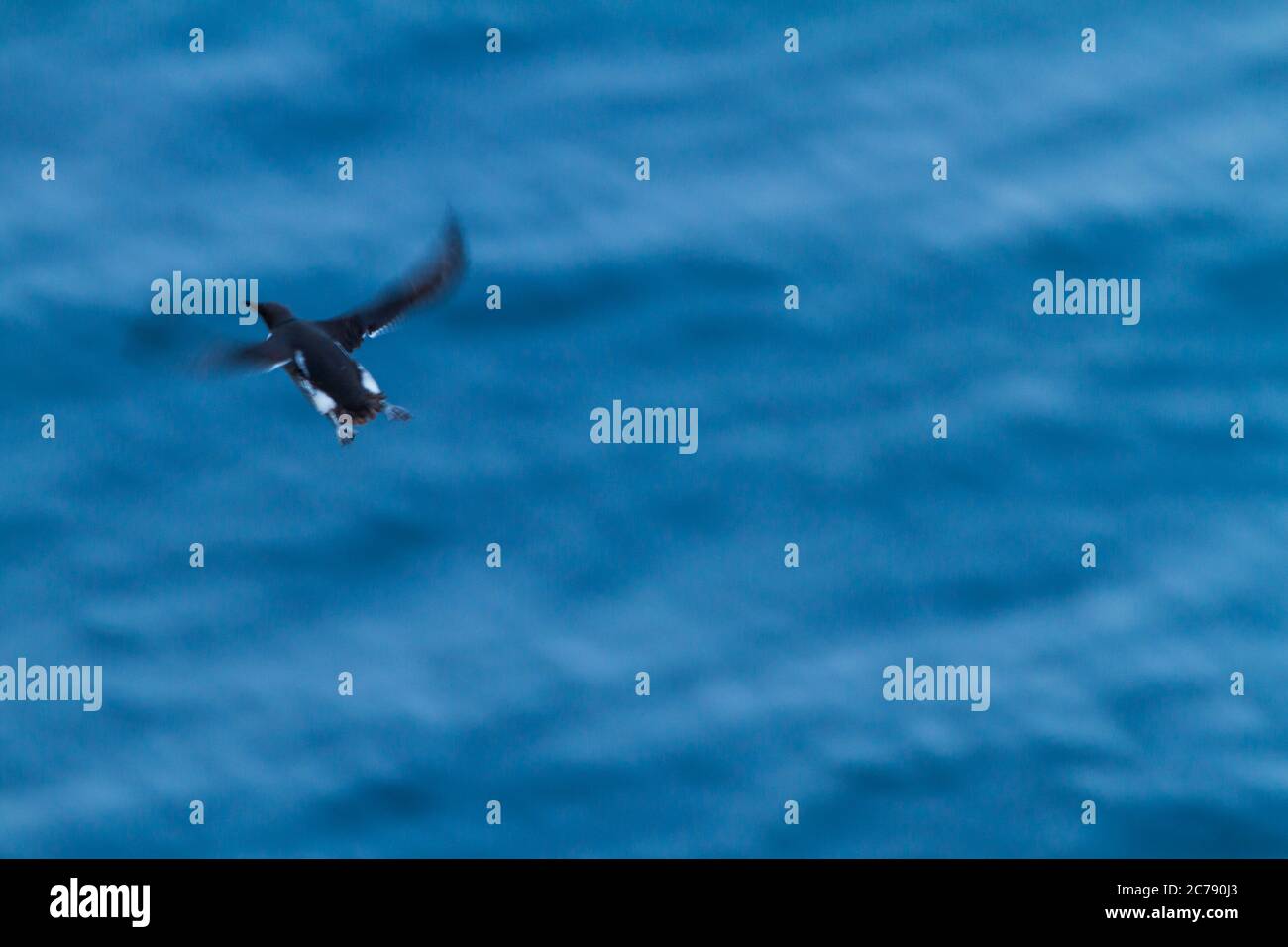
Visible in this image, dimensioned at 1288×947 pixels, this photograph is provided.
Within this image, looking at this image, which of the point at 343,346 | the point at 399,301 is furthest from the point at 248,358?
the point at 399,301

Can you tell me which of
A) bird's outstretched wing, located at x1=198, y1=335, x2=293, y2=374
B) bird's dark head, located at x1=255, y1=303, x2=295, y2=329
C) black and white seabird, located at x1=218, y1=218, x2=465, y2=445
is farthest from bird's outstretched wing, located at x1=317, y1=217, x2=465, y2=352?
bird's outstretched wing, located at x1=198, y1=335, x2=293, y2=374

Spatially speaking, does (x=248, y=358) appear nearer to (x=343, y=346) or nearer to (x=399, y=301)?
(x=343, y=346)

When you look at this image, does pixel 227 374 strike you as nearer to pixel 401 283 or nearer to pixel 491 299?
pixel 401 283

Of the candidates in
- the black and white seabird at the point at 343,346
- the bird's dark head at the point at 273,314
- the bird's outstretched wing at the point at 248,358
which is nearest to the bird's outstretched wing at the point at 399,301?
the black and white seabird at the point at 343,346

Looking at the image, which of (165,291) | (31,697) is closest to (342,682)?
(31,697)

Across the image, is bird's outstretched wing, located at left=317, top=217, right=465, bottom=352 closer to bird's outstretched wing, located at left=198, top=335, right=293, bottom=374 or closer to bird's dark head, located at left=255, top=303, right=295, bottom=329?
bird's dark head, located at left=255, top=303, right=295, bottom=329

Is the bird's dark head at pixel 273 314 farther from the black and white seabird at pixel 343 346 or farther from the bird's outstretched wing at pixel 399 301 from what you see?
the bird's outstretched wing at pixel 399 301
